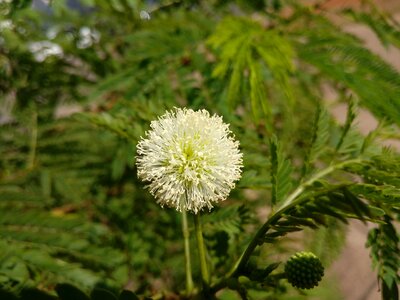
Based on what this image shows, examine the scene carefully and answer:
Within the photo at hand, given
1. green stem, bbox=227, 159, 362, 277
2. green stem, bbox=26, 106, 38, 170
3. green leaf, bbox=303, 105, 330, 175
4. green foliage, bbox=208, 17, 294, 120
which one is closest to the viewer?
green stem, bbox=227, 159, 362, 277

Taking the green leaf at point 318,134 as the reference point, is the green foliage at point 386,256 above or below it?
below

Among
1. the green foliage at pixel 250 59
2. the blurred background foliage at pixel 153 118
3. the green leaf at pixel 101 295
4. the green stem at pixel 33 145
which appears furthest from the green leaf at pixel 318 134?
the green stem at pixel 33 145

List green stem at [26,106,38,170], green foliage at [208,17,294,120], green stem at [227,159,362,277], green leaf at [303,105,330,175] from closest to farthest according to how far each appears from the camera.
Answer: green stem at [227,159,362,277] → green leaf at [303,105,330,175] → green foliage at [208,17,294,120] → green stem at [26,106,38,170]

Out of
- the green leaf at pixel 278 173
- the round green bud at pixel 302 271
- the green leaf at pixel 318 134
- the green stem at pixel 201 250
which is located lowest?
the round green bud at pixel 302 271

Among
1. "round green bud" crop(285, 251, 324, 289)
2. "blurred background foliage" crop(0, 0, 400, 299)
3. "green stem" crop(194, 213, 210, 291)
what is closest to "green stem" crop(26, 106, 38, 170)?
"blurred background foliage" crop(0, 0, 400, 299)

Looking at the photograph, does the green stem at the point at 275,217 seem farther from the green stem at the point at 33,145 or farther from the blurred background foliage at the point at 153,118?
the green stem at the point at 33,145

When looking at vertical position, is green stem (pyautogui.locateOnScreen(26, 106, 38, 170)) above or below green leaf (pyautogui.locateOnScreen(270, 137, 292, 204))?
above

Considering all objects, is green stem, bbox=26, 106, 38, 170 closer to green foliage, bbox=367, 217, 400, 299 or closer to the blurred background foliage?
the blurred background foliage
